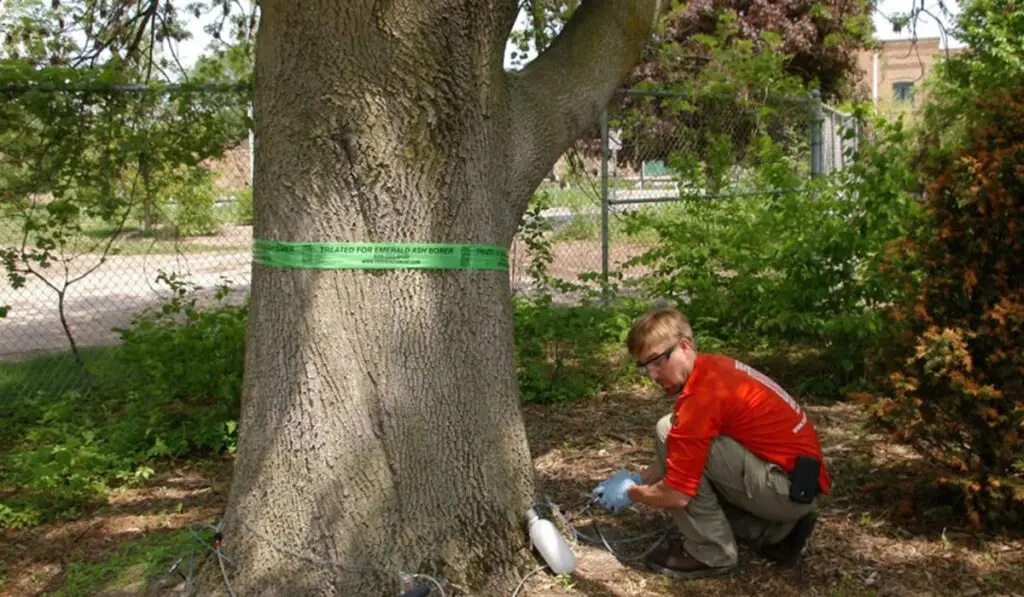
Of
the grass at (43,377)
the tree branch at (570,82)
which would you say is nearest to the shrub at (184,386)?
the grass at (43,377)

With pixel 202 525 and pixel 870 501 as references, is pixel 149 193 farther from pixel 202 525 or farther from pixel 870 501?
pixel 870 501

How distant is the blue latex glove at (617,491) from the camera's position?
391 cm

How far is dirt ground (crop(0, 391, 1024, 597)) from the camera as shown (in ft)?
11.9

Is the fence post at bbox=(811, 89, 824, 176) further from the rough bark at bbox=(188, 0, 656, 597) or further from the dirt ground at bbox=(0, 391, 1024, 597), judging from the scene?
the rough bark at bbox=(188, 0, 656, 597)

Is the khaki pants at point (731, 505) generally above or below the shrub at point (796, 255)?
below

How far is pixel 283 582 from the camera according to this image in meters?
3.36

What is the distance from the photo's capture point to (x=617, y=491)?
393cm

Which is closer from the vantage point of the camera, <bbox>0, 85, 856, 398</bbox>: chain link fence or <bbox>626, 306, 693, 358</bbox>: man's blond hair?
<bbox>626, 306, 693, 358</bbox>: man's blond hair

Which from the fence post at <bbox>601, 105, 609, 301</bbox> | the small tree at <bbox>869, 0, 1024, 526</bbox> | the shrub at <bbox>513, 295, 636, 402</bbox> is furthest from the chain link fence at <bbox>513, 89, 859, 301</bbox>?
the small tree at <bbox>869, 0, 1024, 526</bbox>

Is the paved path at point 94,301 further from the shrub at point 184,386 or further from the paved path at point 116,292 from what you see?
the shrub at point 184,386

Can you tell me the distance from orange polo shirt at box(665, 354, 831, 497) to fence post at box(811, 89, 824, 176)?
6.06 m

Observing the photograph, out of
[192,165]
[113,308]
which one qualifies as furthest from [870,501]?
[113,308]

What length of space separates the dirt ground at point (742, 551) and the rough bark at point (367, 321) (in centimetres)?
59

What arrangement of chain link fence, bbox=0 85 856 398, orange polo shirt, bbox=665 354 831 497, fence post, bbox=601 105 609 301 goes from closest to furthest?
orange polo shirt, bbox=665 354 831 497 → chain link fence, bbox=0 85 856 398 → fence post, bbox=601 105 609 301
